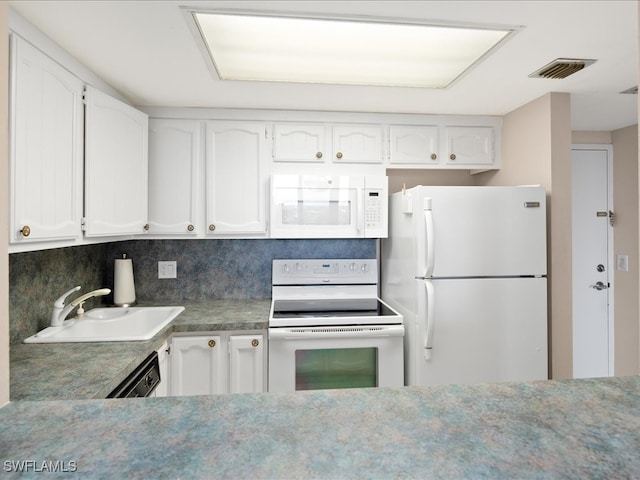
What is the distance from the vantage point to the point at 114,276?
2613 millimetres

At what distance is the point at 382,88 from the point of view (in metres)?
2.16

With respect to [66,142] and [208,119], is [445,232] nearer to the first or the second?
[208,119]

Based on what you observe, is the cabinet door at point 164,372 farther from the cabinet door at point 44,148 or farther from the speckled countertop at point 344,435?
the speckled countertop at point 344,435

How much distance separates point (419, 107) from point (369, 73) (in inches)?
23.3

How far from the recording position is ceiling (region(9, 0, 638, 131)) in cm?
139

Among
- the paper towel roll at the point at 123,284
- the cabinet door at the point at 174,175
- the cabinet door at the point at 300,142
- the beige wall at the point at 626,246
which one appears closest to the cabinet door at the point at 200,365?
the paper towel roll at the point at 123,284

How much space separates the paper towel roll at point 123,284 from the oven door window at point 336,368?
1.24 m

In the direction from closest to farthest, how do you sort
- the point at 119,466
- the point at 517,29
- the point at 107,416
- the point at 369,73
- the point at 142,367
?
the point at 119,466
the point at 107,416
the point at 517,29
the point at 142,367
the point at 369,73

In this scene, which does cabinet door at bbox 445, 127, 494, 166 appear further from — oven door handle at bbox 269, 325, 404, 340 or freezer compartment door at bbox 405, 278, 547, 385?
oven door handle at bbox 269, 325, 404, 340

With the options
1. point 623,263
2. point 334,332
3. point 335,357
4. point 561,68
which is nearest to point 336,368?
point 335,357

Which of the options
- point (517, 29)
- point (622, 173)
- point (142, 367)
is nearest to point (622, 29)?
point (517, 29)

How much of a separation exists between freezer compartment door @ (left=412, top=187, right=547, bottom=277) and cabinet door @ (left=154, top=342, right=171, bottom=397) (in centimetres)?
146

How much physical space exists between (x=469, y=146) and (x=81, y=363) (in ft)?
8.57

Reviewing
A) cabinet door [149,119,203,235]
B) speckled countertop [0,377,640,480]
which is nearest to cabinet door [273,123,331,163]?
cabinet door [149,119,203,235]
